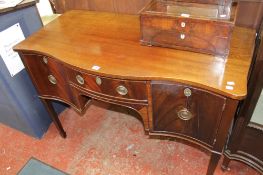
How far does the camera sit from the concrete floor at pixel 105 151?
54.5 inches

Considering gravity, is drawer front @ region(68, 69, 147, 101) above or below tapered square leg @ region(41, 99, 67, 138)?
above

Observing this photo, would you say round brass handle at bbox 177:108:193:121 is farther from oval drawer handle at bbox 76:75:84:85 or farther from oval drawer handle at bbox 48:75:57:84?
oval drawer handle at bbox 48:75:57:84

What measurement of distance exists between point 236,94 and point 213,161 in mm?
463

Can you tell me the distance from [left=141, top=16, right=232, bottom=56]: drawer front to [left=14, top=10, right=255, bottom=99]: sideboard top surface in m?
0.03

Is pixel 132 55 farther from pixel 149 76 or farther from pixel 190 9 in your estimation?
pixel 190 9

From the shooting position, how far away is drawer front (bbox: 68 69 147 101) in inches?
35.9

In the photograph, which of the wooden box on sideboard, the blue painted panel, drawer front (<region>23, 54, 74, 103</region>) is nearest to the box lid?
the wooden box on sideboard

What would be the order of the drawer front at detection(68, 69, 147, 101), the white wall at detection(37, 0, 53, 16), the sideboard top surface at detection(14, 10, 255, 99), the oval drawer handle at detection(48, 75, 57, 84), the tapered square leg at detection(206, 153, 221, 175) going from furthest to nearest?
the white wall at detection(37, 0, 53, 16) < the oval drawer handle at detection(48, 75, 57, 84) < the tapered square leg at detection(206, 153, 221, 175) < the drawer front at detection(68, 69, 147, 101) < the sideboard top surface at detection(14, 10, 255, 99)

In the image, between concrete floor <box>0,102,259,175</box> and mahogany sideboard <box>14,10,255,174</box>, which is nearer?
mahogany sideboard <box>14,10,255,174</box>

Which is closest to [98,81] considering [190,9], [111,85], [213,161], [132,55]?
[111,85]

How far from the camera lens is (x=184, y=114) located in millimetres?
939

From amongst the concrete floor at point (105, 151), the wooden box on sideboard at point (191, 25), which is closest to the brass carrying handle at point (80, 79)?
the wooden box on sideboard at point (191, 25)

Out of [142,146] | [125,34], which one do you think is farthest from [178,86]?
[142,146]

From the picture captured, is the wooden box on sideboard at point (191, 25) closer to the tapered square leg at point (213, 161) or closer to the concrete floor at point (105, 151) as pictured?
the tapered square leg at point (213, 161)
